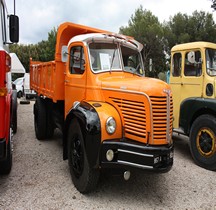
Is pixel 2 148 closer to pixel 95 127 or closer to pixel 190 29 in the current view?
pixel 95 127

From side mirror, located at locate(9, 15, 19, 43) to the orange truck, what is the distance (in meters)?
0.94

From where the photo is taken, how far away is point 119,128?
3.52 metres

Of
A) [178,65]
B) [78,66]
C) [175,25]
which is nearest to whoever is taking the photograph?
[78,66]

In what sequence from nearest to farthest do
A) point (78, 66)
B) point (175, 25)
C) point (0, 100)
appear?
point (0, 100), point (78, 66), point (175, 25)

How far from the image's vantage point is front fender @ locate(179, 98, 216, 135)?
510 cm

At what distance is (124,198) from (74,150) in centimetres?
107

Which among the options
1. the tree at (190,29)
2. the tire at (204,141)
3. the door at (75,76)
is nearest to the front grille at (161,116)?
the door at (75,76)

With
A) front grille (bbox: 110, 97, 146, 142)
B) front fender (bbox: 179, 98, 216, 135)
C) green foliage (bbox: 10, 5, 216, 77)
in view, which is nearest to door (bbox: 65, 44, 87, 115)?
front grille (bbox: 110, 97, 146, 142)

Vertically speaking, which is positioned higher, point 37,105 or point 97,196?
point 37,105

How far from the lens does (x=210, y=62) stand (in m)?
5.50

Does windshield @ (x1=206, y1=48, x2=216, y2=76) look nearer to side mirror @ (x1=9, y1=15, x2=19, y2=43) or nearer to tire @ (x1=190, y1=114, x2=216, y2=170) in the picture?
tire @ (x1=190, y1=114, x2=216, y2=170)

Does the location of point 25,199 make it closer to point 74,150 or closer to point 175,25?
point 74,150

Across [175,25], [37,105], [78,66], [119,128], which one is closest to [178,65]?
[78,66]

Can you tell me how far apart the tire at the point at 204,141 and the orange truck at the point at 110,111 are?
165cm
